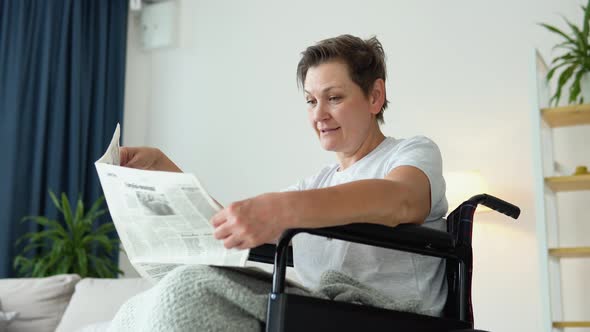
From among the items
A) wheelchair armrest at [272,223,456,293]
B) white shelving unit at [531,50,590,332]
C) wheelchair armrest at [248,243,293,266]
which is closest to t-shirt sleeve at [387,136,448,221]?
wheelchair armrest at [272,223,456,293]

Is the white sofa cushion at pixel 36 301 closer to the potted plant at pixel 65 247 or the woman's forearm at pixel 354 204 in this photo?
the potted plant at pixel 65 247

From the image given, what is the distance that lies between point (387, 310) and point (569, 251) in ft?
6.27

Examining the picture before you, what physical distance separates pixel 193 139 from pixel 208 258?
3.36 m

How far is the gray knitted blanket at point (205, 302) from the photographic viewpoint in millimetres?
1012

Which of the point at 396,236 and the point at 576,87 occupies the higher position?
the point at 576,87

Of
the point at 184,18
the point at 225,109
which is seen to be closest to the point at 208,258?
the point at 225,109

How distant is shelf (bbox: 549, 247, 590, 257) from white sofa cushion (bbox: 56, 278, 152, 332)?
66.2 inches

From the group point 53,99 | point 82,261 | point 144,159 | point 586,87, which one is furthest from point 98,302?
point 586,87

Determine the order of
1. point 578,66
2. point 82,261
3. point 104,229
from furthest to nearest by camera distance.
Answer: point 104,229
point 82,261
point 578,66

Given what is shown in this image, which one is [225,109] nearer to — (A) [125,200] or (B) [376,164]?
(B) [376,164]

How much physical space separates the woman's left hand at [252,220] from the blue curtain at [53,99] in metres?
3.31

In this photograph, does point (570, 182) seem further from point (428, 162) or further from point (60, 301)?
point (60, 301)

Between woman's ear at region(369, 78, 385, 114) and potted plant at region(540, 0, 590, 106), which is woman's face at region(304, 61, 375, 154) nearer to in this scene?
woman's ear at region(369, 78, 385, 114)

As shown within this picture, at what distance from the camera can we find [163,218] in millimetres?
1134
